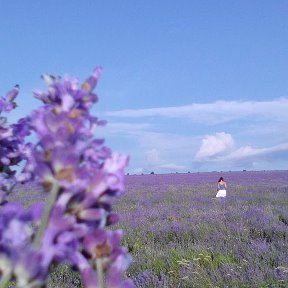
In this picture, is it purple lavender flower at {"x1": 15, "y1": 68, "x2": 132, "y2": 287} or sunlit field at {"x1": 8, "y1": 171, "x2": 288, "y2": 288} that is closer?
purple lavender flower at {"x1": 15, "y1": 68, "x2": 132, "y2": 287}

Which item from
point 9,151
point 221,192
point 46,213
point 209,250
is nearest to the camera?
point 46,213

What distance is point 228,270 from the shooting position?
5035 mm

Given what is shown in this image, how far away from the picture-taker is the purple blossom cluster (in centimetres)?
78

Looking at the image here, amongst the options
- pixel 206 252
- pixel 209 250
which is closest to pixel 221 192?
pixel 209 250

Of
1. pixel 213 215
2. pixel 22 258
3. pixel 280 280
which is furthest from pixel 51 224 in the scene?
pixel 213 215

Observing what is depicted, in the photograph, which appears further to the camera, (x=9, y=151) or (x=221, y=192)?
(x=221, y=192)

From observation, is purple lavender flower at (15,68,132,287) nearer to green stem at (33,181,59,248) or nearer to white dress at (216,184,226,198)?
green stem at (33,181,59,248)

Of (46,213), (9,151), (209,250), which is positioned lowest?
(209,250)

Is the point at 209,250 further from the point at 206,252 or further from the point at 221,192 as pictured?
the point at 221,192

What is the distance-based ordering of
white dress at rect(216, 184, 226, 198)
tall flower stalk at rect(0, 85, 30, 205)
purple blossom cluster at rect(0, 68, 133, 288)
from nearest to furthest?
1. purple blossom cluster at rect(0, 68, 133, 288)
2. tall flower stalk at rect(0, 85, 30, 205)
3. white dress at rect(216, 184, 226, 198)

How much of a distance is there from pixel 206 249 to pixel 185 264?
1240 mm

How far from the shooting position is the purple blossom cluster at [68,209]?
0.78m

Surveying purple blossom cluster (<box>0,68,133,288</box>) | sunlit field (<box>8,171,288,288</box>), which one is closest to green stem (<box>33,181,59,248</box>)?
purple blossom cluster (<box>0,68,133,288</box>)

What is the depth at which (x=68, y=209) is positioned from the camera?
87 cm
